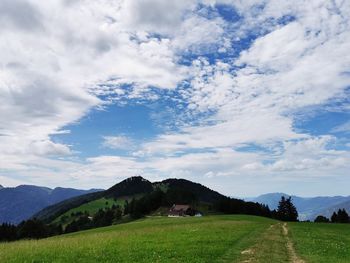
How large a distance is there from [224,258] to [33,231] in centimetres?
13551

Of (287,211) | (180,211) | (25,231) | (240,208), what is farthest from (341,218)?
(25,231)

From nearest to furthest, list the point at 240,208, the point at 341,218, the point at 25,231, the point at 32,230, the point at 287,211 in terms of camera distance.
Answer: the point at 25,231 < the point at 32,230 < the point at 341,218 < the point at 287,211 < the point at 240,208

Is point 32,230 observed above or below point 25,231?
above

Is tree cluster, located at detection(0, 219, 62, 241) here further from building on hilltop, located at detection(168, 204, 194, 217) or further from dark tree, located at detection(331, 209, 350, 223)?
dark tree, located at detection(331, 209, 350, 223)

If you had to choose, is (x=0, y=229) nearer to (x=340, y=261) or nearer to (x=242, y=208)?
(x=242, y=208)

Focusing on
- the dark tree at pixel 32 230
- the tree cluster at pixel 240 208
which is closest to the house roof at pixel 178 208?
the tree cluster at pixel 240 208

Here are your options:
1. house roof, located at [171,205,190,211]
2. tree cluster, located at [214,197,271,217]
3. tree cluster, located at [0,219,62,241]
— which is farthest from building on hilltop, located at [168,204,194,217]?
tree cluster, located at [0,219,62,241]

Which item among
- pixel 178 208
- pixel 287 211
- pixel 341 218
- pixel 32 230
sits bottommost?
pixel 32 230

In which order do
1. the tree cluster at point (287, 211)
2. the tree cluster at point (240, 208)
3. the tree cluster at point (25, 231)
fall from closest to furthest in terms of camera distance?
the tree cluster at point (25, 231)
the tree cluster at point (287, 211)
the tree cluster at point (240, 208)

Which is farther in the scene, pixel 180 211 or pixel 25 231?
pixel 180 211

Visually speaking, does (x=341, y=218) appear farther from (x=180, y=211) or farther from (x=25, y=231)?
(x=25, y=231)

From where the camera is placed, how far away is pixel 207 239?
35125 millimetres

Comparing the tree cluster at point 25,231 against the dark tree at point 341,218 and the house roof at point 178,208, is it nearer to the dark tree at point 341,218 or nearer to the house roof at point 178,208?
the house roof at point 178,208

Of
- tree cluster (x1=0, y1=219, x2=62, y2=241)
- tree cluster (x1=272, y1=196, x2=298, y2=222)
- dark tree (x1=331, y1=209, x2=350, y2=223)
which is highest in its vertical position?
tree cluster (x1=272, y1=196, x2=298, y2=222)
